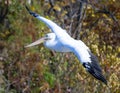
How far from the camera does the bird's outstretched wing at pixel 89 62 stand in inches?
402

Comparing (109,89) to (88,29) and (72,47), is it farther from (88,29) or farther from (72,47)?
(88,29)

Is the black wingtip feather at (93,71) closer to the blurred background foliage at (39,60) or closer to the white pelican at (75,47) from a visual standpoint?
the white pelican at (75,47)

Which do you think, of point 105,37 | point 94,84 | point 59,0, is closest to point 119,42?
point 105,37

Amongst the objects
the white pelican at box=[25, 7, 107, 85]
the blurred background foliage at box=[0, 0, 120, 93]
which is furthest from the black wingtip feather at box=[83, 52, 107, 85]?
the blurred background foliage at box=[0, 0, 120, 93]

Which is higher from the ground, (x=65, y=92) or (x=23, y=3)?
(x=23, y=3)

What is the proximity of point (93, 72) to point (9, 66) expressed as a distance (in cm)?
280

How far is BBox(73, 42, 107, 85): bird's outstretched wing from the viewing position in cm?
1020

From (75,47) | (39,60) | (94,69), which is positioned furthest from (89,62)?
(39,60)

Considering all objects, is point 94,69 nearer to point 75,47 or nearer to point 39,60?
point 75,47

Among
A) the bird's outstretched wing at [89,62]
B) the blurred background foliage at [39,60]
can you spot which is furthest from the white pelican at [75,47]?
the blurred background foliage at [39,60]

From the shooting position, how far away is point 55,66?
1298cm

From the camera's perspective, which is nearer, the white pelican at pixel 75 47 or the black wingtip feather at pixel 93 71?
the black wingtip feather at pixel 93 71

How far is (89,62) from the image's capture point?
1041 centimetres

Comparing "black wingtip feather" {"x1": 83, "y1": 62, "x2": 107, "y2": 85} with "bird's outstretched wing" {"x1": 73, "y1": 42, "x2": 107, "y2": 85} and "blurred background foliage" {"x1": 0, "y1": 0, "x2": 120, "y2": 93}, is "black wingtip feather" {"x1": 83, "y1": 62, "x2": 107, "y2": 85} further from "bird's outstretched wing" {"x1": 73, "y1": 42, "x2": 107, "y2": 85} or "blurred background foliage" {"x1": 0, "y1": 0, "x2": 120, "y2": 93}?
→ "blurred background foliage" {"x1": 0, "y1": 0, "x2": 120, "y2": 93}
